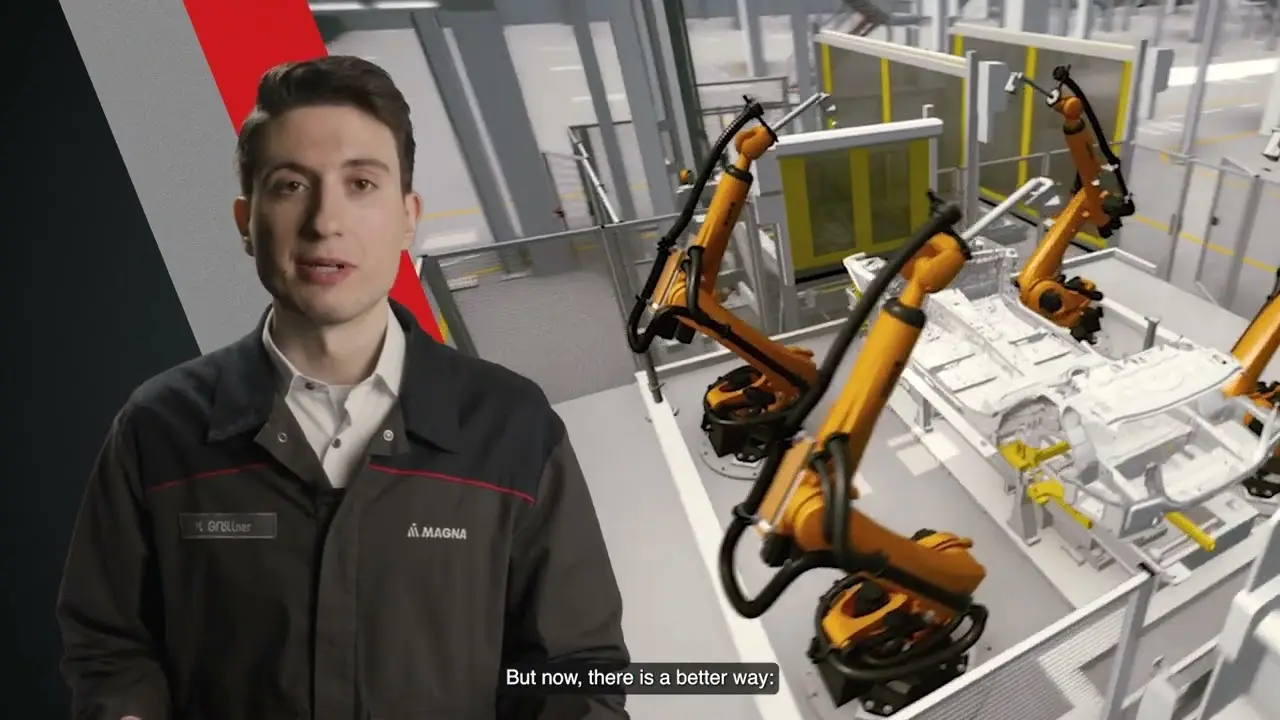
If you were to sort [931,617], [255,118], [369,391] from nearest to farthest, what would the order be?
[255,118] → [369,391] → [931,617]

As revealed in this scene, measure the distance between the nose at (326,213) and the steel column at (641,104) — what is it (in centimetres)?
375

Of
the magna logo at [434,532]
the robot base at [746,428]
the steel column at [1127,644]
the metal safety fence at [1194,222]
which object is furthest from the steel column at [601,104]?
the steel column at [1127,644]

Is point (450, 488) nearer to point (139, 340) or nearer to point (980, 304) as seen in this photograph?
point (139, 340)

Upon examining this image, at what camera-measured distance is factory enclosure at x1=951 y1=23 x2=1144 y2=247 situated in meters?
3.64

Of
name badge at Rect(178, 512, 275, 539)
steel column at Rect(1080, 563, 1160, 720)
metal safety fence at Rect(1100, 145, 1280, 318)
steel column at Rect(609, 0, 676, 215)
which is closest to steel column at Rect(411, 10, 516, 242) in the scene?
steel column at Rect(609, 0, 676, 215)

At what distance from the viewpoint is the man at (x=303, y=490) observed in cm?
95

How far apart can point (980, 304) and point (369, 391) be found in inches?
109

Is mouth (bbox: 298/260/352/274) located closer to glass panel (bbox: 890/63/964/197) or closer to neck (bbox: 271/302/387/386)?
neck (bbox: 271/302/387/386)

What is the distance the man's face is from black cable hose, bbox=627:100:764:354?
165 cm

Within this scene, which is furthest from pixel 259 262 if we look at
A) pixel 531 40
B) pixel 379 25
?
pixel 531 40

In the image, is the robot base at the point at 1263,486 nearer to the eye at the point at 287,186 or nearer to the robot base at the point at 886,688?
the robot base at the point at 886,688

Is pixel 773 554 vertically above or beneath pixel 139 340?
beneath

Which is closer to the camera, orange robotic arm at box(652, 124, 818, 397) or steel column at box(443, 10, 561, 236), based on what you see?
orange robotic arm at box(652, 124, 818, 397)

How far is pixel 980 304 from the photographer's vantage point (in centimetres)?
287
